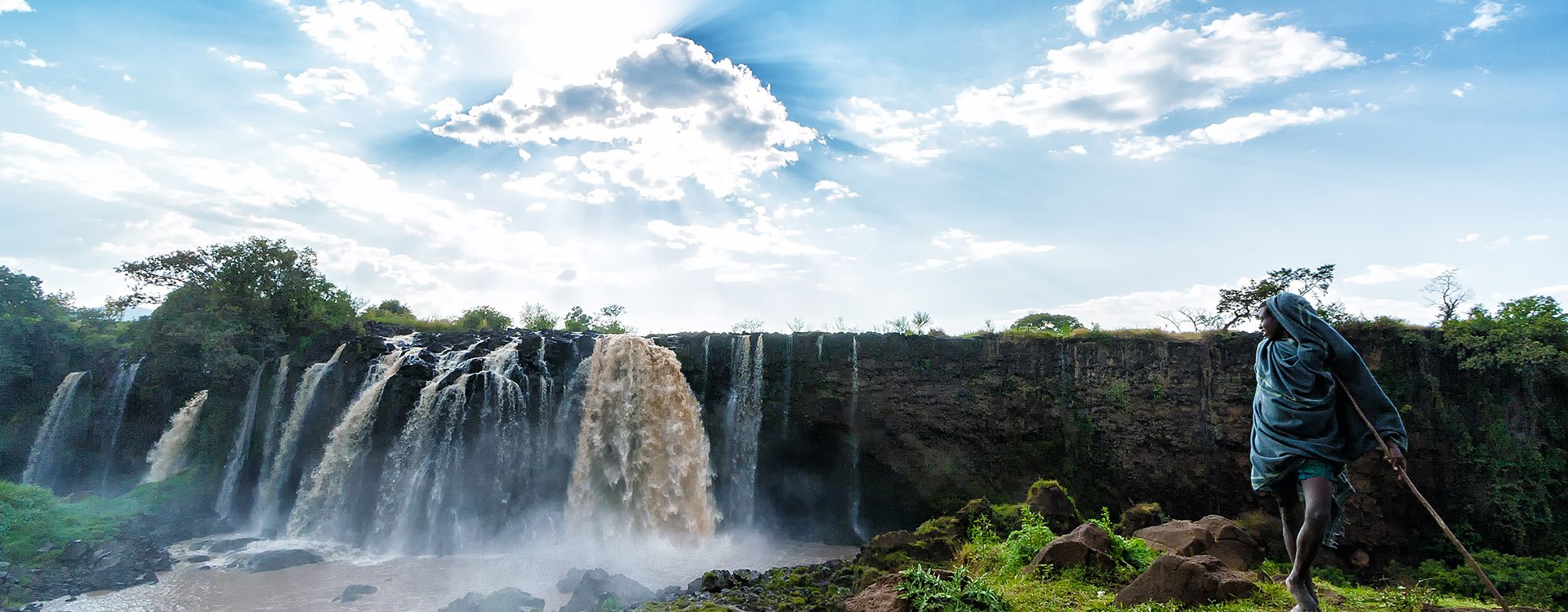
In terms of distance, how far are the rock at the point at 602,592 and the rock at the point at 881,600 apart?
6370 mm

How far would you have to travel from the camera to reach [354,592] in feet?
41.9

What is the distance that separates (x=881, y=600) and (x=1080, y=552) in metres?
1.93

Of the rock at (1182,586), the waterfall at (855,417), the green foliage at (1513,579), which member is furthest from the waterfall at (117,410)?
the green foliage at (1513,579)

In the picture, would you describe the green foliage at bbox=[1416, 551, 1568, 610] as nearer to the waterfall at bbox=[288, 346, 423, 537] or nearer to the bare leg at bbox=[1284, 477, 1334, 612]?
the bare leg at bbox=[1284, 477, 1334, 612]

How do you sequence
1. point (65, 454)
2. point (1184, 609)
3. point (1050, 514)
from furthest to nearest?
point (65, 454) < point (1050, 514) < point (1184, 609)

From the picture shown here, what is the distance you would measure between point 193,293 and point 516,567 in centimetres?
1480

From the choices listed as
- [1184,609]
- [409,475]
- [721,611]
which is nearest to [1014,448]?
[721,611]

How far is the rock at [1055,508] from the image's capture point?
976cm

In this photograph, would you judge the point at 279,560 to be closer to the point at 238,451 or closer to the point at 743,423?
the point at 238,451

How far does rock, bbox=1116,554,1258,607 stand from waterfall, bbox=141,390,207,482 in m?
24.7

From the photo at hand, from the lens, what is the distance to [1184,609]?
4832 mm

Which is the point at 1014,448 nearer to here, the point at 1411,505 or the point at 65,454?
the point at 1411,505

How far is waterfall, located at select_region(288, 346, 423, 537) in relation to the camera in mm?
16906

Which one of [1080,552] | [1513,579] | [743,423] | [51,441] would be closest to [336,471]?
[743,423]
